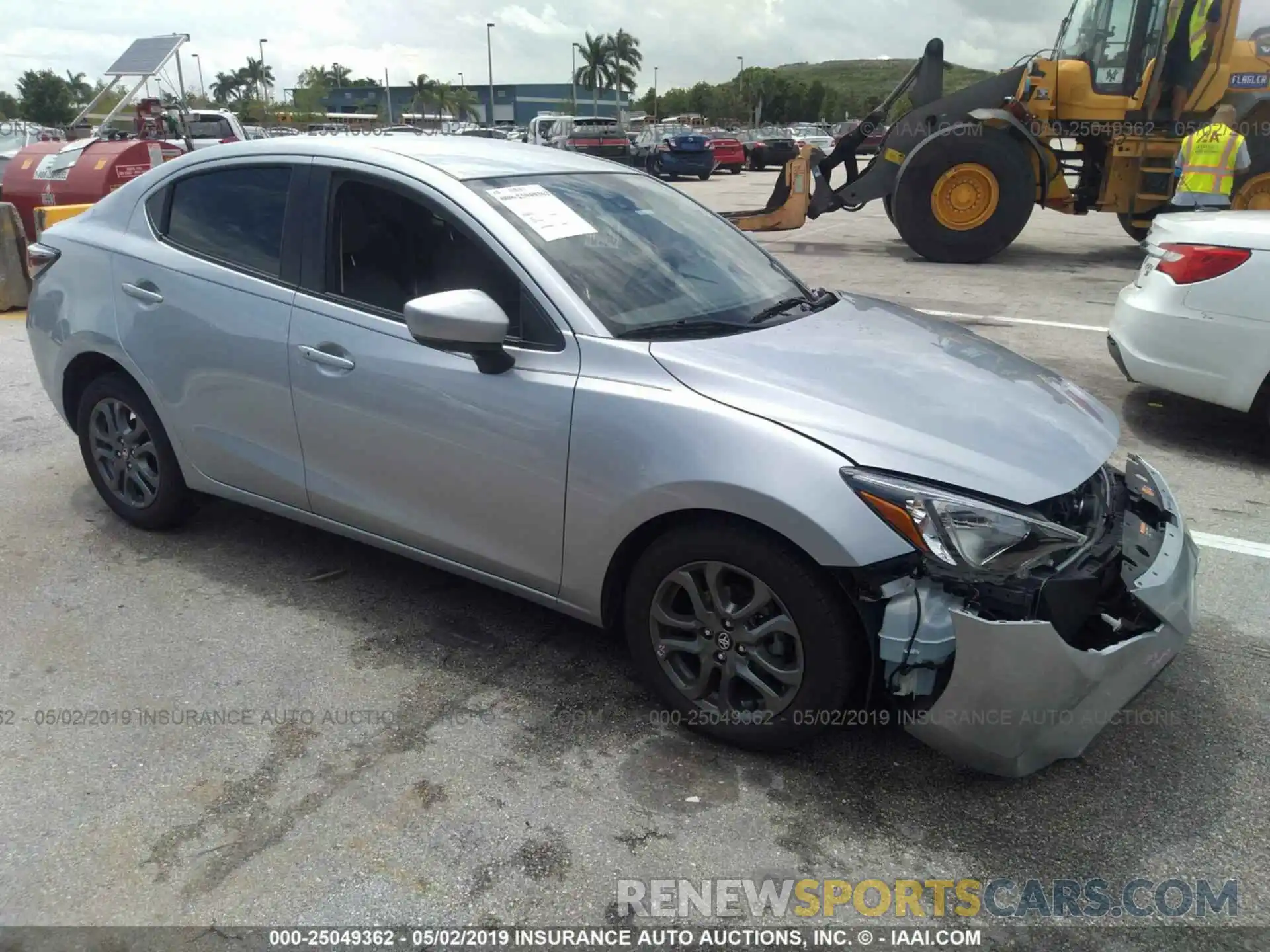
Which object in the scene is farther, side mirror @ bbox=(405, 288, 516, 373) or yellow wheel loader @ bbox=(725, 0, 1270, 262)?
yellow wheel loader @ bbox=(725, 0, 1270, 262)

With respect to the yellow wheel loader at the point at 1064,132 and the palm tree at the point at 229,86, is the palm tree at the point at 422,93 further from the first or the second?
the yellow wheel loader at the point at 1064,132

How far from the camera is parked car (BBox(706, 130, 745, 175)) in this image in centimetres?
2942

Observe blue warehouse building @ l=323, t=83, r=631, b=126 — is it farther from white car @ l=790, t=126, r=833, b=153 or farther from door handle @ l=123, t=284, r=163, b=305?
door handle @ l=123, t=284, r=163, b=305

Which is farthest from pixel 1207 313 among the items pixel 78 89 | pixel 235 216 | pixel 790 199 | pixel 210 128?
pixel 78 89

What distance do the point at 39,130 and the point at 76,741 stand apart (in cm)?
1919

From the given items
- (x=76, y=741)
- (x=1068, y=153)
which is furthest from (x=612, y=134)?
(x=76, y=741)

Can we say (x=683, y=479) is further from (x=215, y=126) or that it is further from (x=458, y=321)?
(x=215, y=126)

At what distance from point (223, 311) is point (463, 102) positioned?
104387 millimetres

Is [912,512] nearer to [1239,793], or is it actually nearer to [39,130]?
[1239,793]

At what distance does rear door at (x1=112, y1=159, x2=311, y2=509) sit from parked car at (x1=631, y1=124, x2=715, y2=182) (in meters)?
23.8

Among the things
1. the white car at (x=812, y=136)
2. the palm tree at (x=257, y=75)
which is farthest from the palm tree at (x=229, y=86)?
the white car at (x=812, y=136)

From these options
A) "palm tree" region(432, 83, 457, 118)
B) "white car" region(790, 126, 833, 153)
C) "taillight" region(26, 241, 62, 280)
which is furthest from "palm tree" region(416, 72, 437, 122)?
"taillight" region(26, 241, 62, 280)

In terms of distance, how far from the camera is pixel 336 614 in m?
3.65

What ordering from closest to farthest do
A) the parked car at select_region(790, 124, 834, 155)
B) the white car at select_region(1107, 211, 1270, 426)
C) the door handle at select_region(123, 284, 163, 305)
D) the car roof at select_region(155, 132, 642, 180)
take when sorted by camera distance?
the car roof at select_region(155, 132, 642, 180)
the door handle at select_region(123, 284, 163, 305)
the white car at select_region(1107, 211, 1270, 426)
the parked car at select_region(790, 124, 834, 155)
